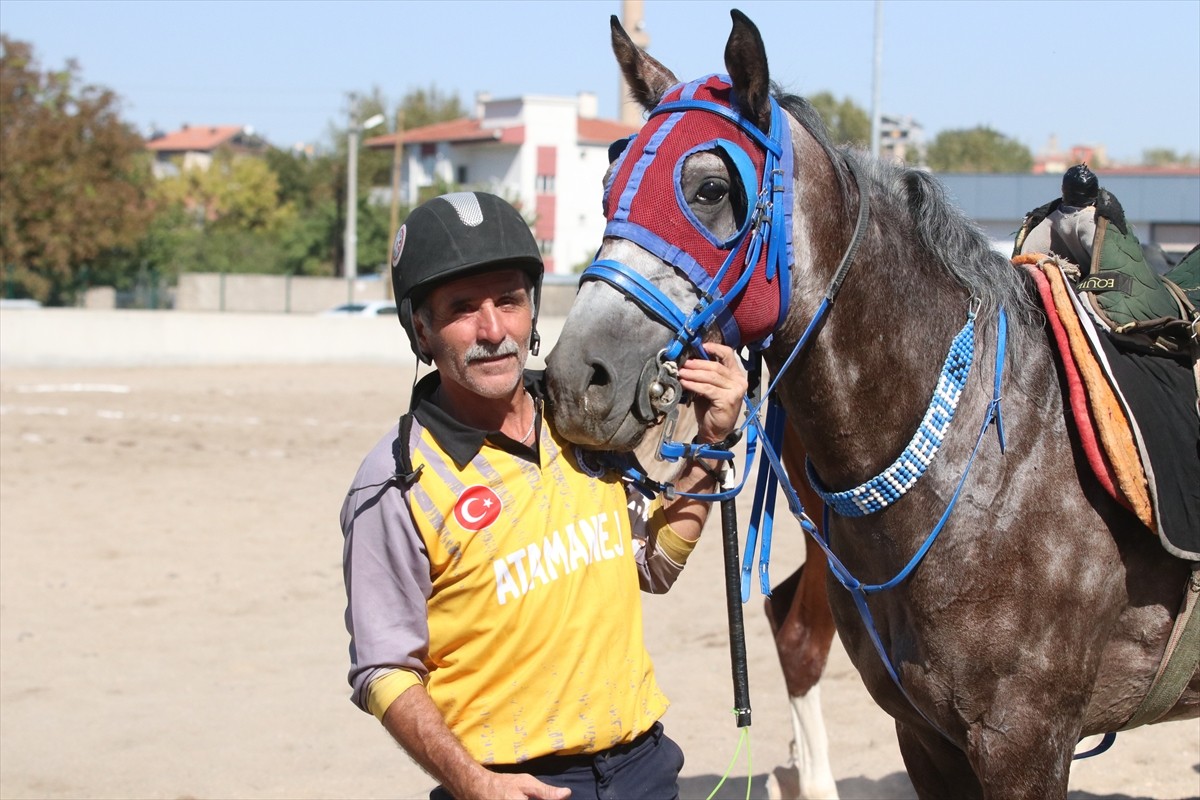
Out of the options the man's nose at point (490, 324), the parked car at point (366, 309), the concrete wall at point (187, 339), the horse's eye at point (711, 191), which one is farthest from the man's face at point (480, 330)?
the parked car at point (366, 309)

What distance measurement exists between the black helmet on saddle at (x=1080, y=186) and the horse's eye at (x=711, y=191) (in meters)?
1.36

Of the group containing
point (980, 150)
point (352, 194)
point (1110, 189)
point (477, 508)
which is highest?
point (980, 150)

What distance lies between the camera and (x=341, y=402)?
1538 cm

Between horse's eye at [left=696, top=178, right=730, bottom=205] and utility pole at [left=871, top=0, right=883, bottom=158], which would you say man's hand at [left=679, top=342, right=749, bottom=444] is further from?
utility pole at [left=871, top=0, right=883, bottom=158]

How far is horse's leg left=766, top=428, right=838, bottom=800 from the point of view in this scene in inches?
183

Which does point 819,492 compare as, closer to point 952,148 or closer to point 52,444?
point 52,444

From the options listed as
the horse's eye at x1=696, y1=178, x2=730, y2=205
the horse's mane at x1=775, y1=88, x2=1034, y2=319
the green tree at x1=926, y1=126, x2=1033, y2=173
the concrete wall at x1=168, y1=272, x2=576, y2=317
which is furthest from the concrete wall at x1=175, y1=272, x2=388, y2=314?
the green tree at x1=926, y1=126, x2=1033, y2=173

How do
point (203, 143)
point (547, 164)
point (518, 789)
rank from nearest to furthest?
point (518, 789), point (547, 164), point (203, 143)

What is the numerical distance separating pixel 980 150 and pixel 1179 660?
231 ft

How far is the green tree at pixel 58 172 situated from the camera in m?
31.8

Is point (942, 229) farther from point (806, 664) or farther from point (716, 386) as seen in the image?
point (806, 664)

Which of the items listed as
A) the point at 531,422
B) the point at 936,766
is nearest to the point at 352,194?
the point at 936,766

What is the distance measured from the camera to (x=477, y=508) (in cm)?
235

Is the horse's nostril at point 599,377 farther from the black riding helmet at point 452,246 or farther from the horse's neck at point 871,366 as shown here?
the horse's neck at point 871,366
